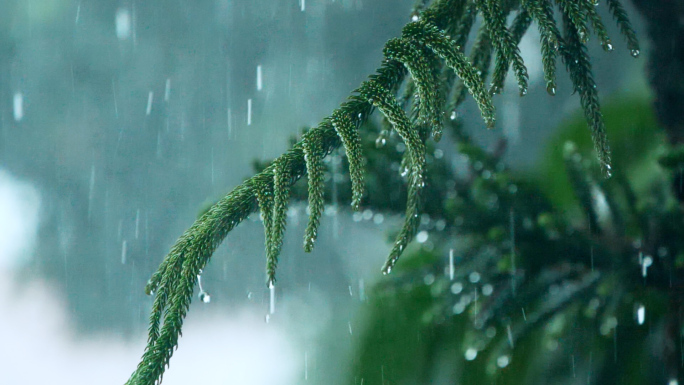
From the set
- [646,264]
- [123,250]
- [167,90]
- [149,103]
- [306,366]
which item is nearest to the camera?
[646,264]

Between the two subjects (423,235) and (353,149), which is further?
(423,235)

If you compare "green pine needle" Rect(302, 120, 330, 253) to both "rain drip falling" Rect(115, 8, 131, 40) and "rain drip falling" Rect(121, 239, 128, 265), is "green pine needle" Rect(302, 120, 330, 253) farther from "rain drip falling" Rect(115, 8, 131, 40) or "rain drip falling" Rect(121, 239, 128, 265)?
"rain drip falling" Rect(121, 239, 128, 265)

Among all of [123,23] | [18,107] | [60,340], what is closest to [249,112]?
[123,23]

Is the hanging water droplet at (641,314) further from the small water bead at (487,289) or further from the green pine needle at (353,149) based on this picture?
the green pine needle at (353,149)

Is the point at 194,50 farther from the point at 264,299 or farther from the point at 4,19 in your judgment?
the point at 264,299

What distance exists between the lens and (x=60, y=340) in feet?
11.6

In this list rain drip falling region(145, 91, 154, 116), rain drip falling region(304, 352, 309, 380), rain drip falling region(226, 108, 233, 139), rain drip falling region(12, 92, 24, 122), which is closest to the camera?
rain drip falling region(304, 352, 309, 380)

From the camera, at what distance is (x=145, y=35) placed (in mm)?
3596

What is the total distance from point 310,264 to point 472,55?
3.37m

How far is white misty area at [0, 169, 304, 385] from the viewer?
11.3 feet

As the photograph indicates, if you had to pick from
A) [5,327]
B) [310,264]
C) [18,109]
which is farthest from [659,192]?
[5,327]

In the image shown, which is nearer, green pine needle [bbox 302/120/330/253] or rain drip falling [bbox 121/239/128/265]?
green pine needle [bbox 302/120/330/253]

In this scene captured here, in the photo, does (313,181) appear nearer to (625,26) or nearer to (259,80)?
(625,26)

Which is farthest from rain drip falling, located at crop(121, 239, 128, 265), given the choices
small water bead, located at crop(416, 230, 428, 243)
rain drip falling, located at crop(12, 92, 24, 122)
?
small water bead, located at crop(416, 230, 428, 243)
